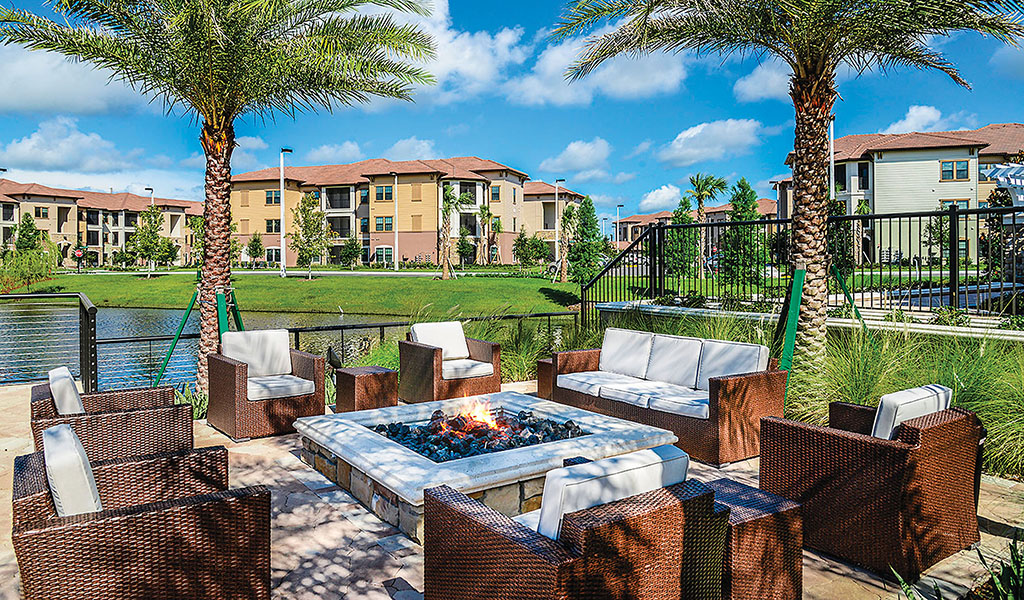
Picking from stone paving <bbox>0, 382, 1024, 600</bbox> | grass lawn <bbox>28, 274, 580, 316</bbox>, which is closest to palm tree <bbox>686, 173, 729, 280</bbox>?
grass lawn <bbox>28, 274, 580, 316</bbox>

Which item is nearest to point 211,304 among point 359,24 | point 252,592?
point 359,24

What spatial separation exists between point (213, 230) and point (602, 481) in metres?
6.91

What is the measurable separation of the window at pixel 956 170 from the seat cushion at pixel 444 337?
42.1 m

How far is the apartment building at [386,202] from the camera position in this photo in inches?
1972

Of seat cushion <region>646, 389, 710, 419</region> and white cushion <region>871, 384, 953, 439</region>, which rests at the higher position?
white cushion <region>871, 384, 953, 439</region>

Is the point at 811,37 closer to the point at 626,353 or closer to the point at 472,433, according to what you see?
the point at 626,353

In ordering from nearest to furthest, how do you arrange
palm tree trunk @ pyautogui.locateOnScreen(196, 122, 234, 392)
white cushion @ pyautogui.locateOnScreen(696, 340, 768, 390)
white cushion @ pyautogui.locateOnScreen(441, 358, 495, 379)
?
white cushion @ pyautogui.locateOnScreen(696, 340, 768, 390)
white cushion @ pyautogui.locateOnScreen(441, 358, 495, 379)
palm tree trunk @ pyautogui.locateOnScreen(196, 122, 234, 392)

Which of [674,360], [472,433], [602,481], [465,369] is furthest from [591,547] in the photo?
[465,369]

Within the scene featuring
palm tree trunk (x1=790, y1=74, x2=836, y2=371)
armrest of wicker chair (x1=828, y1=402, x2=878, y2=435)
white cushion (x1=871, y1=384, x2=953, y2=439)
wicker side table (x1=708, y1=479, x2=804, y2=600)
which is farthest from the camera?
palm tree trunk (x1=790, y1=74, x2=836, y2=371)

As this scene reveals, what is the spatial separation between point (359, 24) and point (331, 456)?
586 centimetres

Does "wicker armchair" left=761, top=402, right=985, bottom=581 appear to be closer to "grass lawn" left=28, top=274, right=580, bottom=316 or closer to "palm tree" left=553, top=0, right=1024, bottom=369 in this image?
"palm tree" left=553, top=0, right=1024, bottom=369

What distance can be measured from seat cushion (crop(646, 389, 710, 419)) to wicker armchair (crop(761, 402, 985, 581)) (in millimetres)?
1493

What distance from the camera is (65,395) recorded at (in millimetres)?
3730

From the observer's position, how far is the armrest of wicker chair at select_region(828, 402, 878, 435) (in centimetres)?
397
